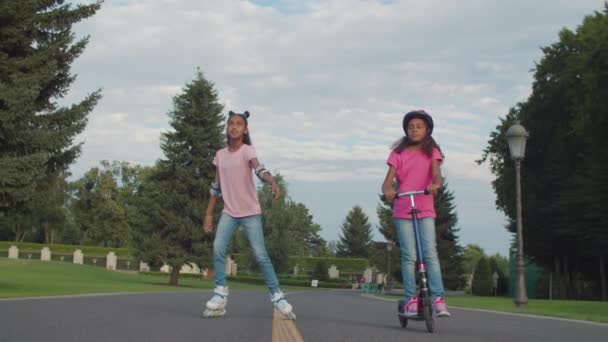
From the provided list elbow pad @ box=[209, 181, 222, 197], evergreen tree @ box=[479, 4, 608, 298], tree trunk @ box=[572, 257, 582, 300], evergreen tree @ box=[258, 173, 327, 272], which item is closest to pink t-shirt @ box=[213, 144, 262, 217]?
elbow pad @ box=[209, 181, 222, 197]

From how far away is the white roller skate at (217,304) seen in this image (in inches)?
338

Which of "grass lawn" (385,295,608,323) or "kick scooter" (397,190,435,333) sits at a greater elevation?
"kick scooter" (397,190,435,333)

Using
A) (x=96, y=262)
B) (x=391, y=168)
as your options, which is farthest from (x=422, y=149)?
(x=96, y=262)

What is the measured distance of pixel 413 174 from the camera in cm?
813

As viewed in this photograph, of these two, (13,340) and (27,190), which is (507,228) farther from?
(13,340)

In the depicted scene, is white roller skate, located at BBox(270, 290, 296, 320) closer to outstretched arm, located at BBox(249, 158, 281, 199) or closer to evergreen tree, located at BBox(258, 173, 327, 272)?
outstretched arm, located at BBox(249, 158, 281, 199)

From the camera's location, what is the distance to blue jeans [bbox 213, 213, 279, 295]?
873 centimetres

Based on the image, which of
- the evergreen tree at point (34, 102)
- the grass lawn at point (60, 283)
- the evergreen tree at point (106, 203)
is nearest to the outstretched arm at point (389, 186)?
the grass lawn at point (60, 283)

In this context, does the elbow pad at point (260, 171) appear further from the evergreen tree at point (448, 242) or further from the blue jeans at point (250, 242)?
the evergreen tree at point (448, 242)

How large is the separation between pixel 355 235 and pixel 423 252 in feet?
A: 413

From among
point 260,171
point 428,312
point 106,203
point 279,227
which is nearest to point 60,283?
point 260,171

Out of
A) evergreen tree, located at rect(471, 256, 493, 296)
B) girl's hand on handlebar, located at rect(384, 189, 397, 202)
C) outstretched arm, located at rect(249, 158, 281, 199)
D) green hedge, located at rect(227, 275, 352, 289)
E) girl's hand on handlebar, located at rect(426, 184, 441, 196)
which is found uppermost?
outstretched arm, located at rect(249, 158, 281, 199)

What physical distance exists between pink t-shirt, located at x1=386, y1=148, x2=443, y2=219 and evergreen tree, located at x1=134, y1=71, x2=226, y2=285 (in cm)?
3841

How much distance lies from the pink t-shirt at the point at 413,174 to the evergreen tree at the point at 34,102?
49.9ft
